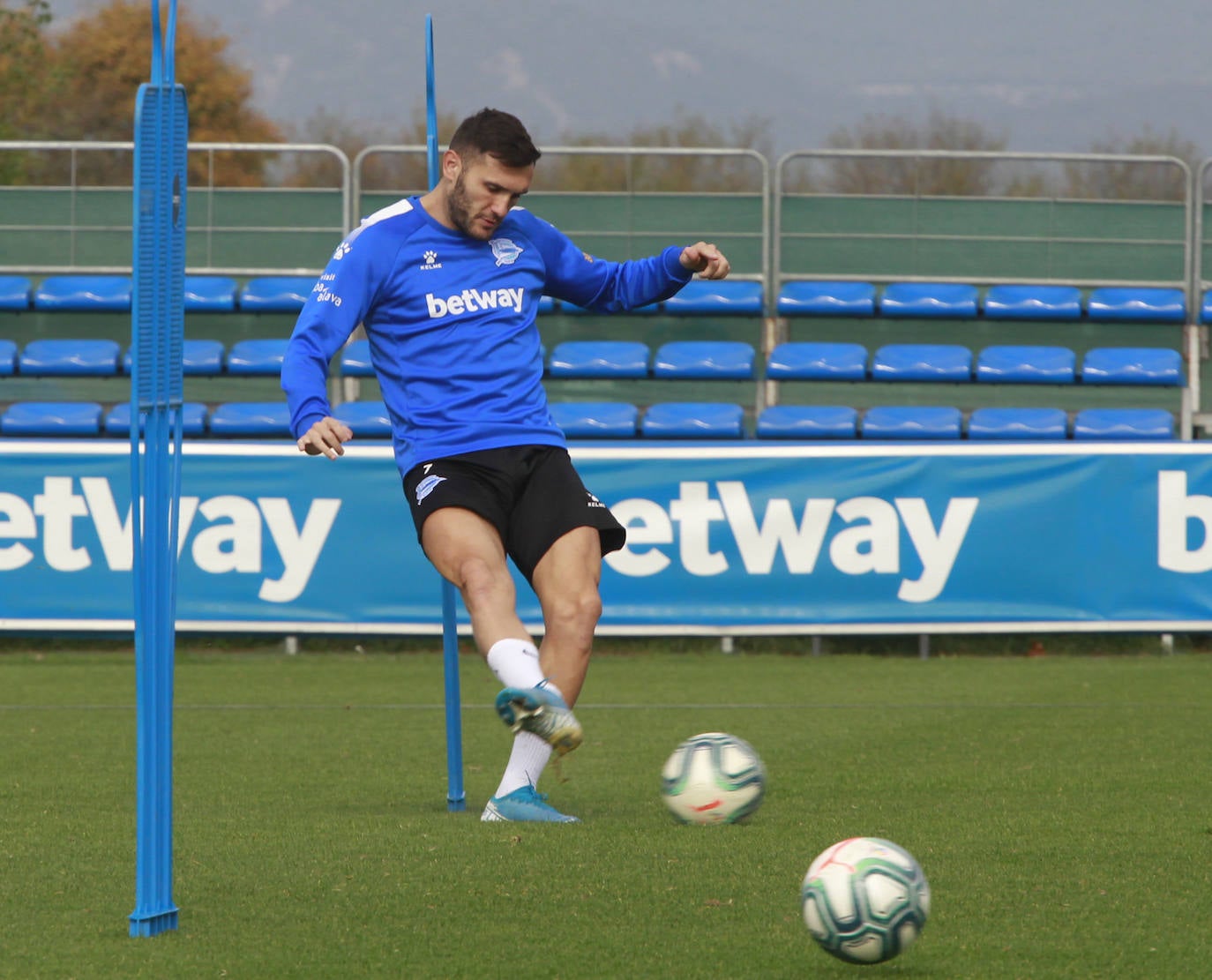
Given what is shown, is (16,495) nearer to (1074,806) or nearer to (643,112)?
(1074,806)

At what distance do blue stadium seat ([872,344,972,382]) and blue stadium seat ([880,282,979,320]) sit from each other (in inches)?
18.7

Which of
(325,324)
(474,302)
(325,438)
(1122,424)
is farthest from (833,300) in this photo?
(325,438)

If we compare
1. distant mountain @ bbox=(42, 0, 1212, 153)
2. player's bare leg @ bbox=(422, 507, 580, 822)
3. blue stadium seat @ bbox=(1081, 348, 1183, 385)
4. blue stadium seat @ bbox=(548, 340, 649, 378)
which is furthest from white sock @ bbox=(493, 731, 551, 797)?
distant mountain @ bbox=(42, 0, 1212, 153)

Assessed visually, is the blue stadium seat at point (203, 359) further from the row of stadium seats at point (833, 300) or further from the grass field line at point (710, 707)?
the grass field line at point (710, 707)

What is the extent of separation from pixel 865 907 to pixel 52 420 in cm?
1076

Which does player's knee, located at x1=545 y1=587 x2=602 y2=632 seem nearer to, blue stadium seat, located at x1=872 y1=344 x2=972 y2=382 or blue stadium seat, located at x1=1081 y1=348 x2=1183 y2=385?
blue stadium seat, located at x1=872 y1=344 x2=972 y2=382

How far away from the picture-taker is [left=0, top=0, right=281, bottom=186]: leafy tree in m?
33.8

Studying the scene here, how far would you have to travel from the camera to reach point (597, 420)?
12586 mm

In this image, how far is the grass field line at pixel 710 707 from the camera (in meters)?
8.16

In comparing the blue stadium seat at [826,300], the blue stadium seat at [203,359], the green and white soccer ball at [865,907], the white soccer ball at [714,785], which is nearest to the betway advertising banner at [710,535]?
the blue stadium seat at [203,359]

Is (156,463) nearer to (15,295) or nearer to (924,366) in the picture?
(924,366)

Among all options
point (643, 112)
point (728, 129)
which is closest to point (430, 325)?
point (728, 129)

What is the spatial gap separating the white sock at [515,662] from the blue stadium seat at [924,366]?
9114mm

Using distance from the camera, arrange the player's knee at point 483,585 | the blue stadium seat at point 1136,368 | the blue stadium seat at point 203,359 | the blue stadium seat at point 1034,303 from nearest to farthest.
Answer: the player's knee at point 483,585, the blue stadium seat at point 1136,368, the blue stadium seat at point 203,359, the blue stadium seat at point 1034,303
